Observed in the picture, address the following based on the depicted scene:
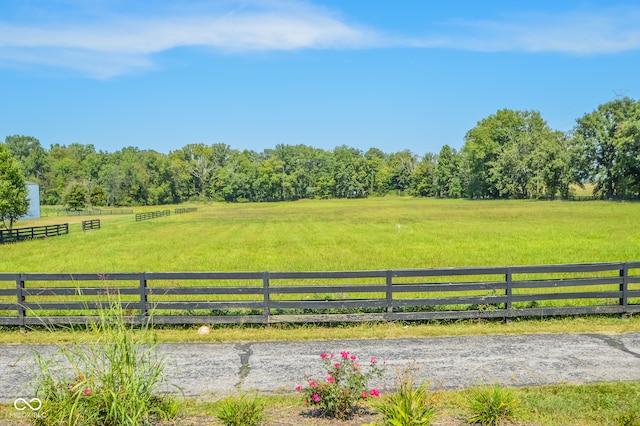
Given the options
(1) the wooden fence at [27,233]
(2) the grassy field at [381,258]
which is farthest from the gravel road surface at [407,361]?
(1) the wooden fence at [27,233]

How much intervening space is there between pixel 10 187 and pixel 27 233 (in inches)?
173

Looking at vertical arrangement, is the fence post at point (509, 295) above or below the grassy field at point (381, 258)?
above

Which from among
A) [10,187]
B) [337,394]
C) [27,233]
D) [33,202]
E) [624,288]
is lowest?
[27,233]

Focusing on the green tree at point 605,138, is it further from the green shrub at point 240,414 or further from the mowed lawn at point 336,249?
the green shrub at point 240,414

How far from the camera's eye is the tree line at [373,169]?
96.9 m

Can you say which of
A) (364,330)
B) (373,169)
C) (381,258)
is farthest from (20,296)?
(373,169)

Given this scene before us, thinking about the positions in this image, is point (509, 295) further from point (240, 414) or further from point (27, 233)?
point (27, 233)

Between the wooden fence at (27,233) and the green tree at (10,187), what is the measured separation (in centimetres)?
204

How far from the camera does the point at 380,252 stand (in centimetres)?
2895

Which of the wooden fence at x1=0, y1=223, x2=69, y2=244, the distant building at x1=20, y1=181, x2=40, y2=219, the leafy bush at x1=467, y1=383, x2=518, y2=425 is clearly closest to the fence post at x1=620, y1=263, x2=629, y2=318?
the leafy bush at x1=467, y1=383, x2=518, y2=425

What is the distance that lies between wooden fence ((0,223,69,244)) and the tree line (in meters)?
61.0

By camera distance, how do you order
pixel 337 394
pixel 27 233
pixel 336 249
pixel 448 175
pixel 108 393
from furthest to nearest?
1. pixel 448 175
2. pixel 27 233
3. pixel 336 249
4. pixel 337 394
5. pixel 108 393

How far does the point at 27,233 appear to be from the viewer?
140 ft

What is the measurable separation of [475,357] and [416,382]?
1.84 m
